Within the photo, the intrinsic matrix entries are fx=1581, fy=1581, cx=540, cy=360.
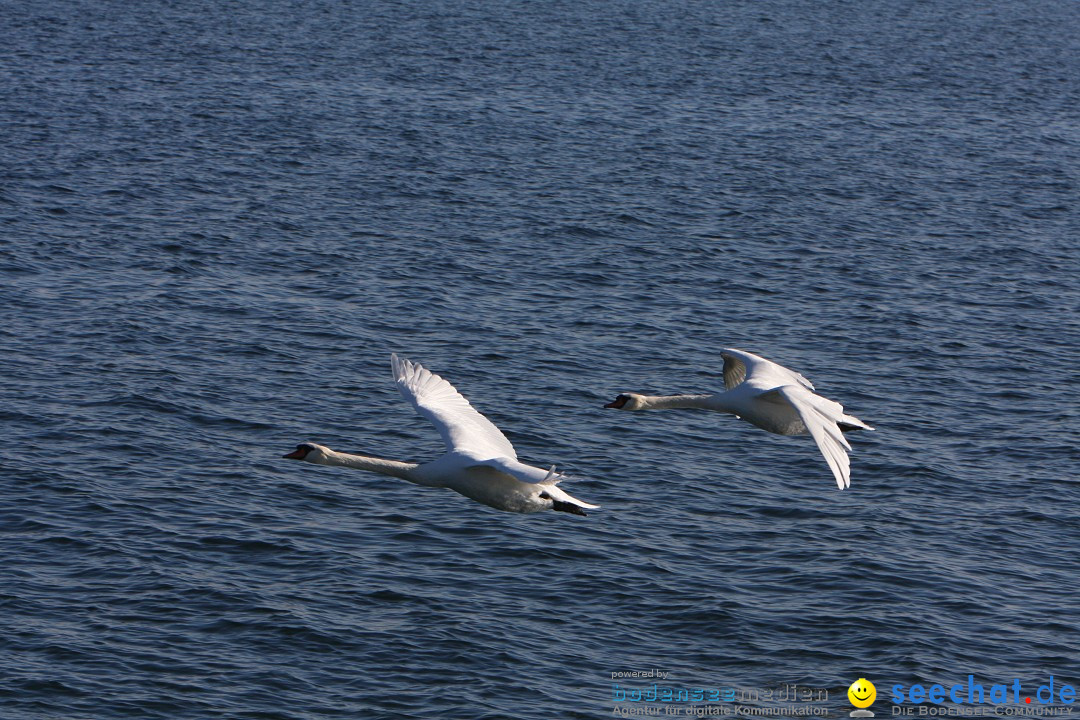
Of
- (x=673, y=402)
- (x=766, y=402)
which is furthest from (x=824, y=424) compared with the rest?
(x=673, y=402)

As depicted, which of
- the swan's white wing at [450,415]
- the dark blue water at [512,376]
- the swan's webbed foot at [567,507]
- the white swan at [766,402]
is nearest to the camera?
the swan's webbed foot at [567,507]

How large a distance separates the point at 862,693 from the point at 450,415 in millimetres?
9848

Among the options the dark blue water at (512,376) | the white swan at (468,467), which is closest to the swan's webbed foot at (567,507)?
the white swan at (468,467)

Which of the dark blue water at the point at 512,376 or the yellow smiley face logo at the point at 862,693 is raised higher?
the dark blue water at the point at 512,376

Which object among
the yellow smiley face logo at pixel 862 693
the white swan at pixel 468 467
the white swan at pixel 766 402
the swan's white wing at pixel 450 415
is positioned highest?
the white swan at pixel 766 402

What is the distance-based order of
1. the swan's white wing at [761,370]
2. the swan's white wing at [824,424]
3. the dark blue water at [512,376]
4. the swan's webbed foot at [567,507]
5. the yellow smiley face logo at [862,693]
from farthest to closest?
the dark blue water at [512,376], the yellow smiley face logo at [862,693], the swan's white wing at [761,370], the swan's webbed foot at [567,507], the swan's white wing at [824,424]

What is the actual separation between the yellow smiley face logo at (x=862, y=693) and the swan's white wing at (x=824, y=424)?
675cm

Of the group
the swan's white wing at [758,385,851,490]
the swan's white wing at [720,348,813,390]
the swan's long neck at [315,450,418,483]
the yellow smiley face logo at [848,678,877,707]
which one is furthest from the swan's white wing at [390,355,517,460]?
the yellow smiley face logo at [848,678,877,707]

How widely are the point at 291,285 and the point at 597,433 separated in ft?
43.6

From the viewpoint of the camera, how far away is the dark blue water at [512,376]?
1145 inches

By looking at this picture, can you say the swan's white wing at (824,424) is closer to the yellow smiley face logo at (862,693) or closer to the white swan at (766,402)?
the white swan at (766,402)

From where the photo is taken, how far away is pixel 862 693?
28234mm

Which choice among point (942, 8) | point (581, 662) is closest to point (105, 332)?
point (581, 662)

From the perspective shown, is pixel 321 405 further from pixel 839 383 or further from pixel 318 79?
pixel 318 79
